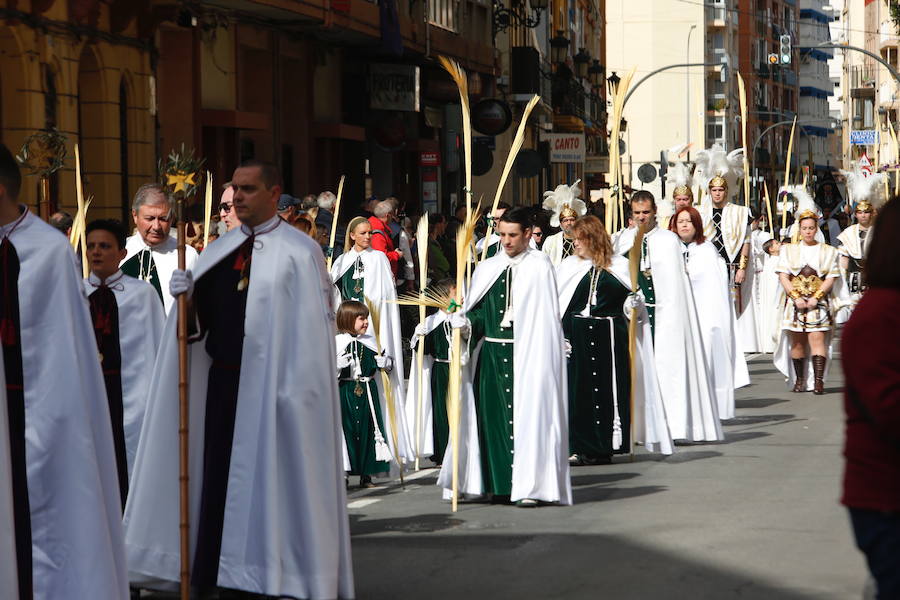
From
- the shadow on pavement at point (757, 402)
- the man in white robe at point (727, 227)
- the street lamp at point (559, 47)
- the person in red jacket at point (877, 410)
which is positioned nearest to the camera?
the person in red jacket at point (877, 410)

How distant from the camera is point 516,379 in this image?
10.6 m

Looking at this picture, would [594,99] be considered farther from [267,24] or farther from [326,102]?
[267,24]

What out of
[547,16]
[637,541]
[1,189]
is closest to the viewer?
[1,189]

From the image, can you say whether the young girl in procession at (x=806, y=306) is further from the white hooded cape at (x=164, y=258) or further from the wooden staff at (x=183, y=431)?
the wooden staff at (x=183, y=431)

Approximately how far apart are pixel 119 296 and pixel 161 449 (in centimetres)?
104

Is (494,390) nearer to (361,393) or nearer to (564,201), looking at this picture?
(361,393)

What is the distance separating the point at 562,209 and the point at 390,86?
13.5 m

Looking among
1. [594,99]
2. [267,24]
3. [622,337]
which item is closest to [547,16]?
[594,99]

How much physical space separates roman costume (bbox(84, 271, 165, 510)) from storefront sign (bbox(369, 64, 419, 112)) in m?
20.7

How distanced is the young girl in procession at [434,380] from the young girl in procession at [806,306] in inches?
223

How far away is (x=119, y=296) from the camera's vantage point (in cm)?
856

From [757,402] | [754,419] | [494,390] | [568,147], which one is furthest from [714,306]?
[568,147]

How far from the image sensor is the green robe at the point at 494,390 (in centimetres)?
1069

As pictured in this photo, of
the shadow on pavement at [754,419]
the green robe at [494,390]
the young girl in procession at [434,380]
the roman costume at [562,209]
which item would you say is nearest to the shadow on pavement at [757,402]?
the shadow on pavement at [754,419]
